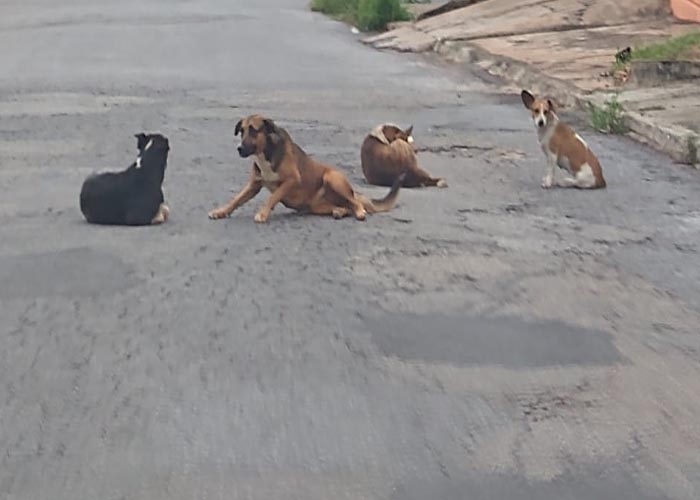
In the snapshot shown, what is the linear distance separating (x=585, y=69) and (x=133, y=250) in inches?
388

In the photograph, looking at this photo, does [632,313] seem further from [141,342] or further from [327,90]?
[327,90]

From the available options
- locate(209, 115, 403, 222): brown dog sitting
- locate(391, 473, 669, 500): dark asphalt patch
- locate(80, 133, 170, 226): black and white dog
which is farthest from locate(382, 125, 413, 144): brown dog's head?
locate(391, 473, 669, 500): dark asphalt patch

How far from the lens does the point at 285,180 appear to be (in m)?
9.28

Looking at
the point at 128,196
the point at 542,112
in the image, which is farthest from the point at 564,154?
the point at 128,196

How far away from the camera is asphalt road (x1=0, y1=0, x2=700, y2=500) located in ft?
17.3

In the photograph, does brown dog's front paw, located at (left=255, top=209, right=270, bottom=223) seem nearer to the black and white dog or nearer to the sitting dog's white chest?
the sitting dog's white chest

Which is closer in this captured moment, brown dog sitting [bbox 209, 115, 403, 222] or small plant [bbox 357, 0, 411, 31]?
brown dog sitting [bbox 209, 115, 403, 222]

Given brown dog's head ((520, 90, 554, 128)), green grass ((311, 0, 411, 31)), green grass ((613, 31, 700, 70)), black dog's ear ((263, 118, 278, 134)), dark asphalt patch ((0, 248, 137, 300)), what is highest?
black dog's ear ((263, 118, 278, 134))

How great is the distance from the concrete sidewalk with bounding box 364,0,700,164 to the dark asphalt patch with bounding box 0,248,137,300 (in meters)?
5.20

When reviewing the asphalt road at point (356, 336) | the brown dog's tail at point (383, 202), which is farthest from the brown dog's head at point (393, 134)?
the brown dog's tail at point (383, 202)

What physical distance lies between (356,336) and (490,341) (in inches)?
22.6

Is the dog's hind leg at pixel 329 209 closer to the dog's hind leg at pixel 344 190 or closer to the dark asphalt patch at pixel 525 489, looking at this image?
the dog's hind leg at pixel 344 190

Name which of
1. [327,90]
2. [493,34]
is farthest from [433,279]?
[493,34]

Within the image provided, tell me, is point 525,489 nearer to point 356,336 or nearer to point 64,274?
point 356,336
